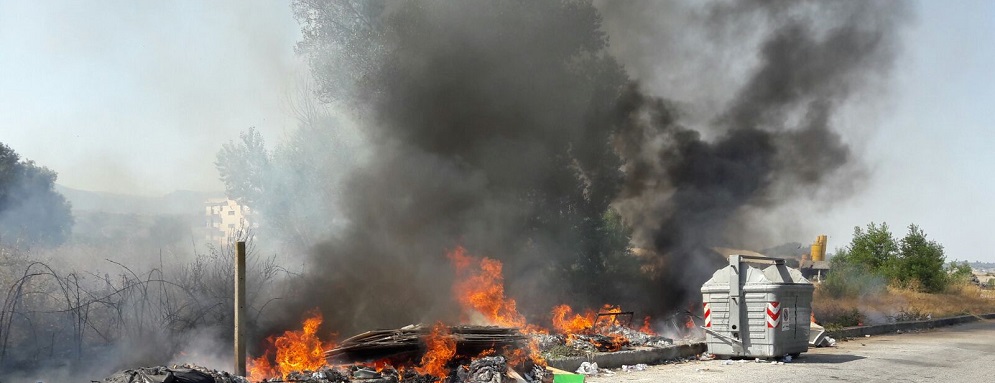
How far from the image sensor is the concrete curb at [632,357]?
1017 centimetres

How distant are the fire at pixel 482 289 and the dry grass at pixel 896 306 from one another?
9.43m

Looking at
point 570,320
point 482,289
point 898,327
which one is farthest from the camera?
point 898,327

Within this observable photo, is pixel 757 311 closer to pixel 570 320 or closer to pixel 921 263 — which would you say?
pixel 570 320

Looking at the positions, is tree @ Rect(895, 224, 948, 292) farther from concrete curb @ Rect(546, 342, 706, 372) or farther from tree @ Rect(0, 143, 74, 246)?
tree @ Rect(0, 143, 74, 246)

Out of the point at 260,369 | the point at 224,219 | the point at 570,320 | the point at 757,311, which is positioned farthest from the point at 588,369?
the point at 224,219

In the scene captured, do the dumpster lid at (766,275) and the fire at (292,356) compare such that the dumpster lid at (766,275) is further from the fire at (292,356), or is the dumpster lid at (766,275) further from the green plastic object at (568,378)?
the fire at (292,356)

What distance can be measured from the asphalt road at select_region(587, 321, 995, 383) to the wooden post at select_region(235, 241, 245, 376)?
4543mm

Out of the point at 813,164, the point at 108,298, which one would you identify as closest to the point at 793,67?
the point at 813,164

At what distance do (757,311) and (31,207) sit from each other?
474 inches

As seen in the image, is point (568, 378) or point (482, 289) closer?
point (568, 378)

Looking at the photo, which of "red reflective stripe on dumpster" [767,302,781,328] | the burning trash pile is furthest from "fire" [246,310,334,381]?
"red reflective stripe on dumpster" [767,302,781,328]

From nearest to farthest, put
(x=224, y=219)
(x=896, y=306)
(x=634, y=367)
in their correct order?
(x=634, y=367) → (x=224, y=219) → (x=896, y=306)

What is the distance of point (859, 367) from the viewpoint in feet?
36.9

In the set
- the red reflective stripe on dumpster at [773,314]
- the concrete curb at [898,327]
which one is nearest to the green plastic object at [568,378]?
the red reflective stripe on dumpster at [773,314]
